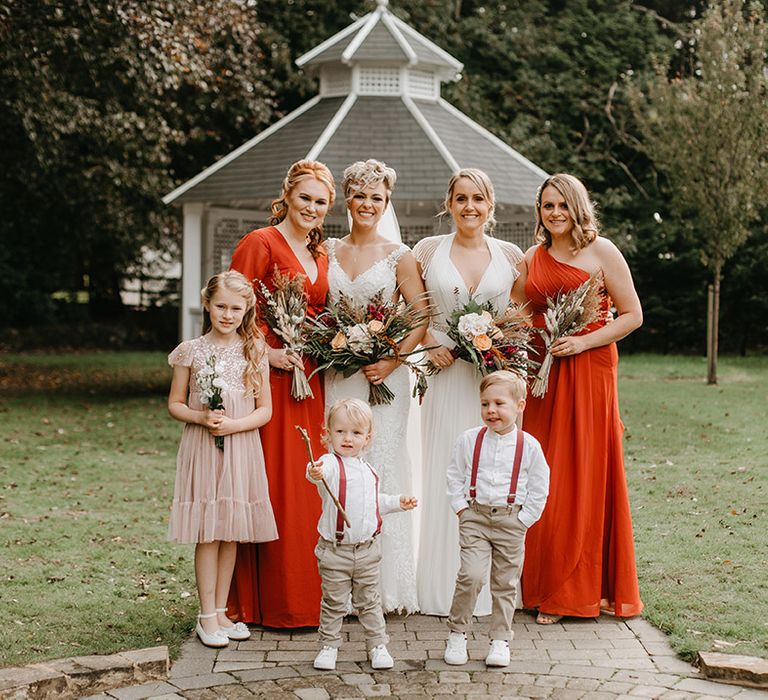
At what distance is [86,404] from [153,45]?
566 centimetres

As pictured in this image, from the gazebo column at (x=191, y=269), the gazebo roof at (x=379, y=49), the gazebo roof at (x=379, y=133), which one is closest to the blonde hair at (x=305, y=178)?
the gazebo roof at (x=379, y=133)

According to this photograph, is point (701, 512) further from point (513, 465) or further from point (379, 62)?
point (379, 62)

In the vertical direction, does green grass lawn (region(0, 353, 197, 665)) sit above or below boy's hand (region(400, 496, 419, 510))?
below

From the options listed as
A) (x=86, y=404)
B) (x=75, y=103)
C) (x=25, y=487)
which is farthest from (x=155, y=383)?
(x=25, y=487)

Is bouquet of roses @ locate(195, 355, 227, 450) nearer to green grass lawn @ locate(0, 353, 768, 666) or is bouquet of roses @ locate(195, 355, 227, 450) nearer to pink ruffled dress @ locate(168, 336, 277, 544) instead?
pink ruffled dress @ locate(168, 336, 277, 544)

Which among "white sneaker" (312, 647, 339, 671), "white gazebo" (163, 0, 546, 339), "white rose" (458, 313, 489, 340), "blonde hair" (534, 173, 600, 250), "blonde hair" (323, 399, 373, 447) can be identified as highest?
"white gazebo" (163, 0, 546, 339)

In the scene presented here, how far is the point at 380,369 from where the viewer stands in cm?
579

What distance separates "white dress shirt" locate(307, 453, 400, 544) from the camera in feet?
16.6

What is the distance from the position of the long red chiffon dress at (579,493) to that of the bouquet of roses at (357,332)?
88cm

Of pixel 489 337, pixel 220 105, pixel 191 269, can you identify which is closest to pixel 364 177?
pixel 489 337

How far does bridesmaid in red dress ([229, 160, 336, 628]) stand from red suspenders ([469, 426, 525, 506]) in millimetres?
1043

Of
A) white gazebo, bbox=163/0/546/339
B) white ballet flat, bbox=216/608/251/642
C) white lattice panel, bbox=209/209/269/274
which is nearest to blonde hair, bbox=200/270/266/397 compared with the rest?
white ballet flat, bbox=216/608/251/642

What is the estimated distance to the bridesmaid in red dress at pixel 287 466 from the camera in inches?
225

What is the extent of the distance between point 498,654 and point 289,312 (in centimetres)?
206
